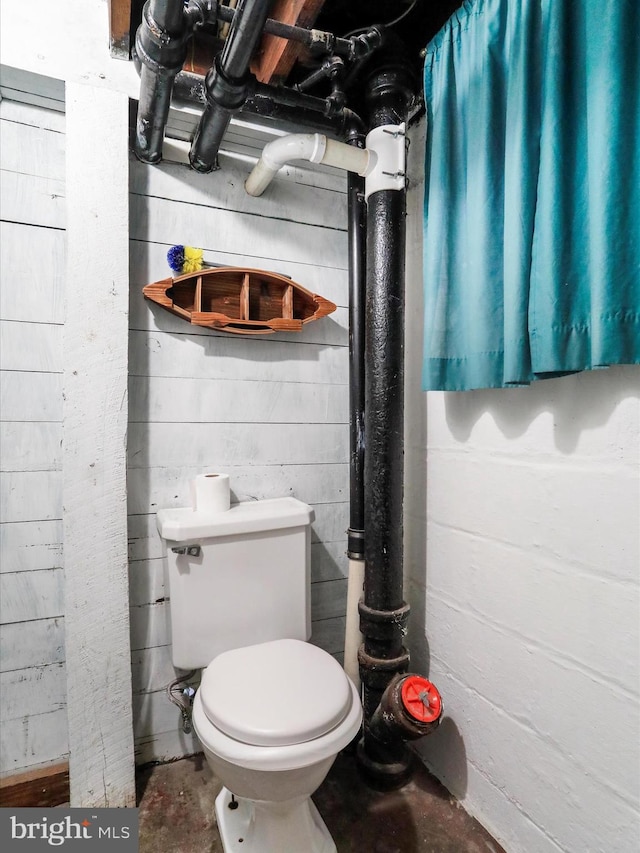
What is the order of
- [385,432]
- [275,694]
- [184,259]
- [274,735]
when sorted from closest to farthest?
1. [274,735]
2. [275,694]
3. [385,432]
4. [184,259]

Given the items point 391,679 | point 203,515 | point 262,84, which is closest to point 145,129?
point 262,84

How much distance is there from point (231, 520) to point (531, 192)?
1104 millimetres

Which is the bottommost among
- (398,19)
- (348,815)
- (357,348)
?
(348,815)

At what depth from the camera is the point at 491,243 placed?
1.04 meters

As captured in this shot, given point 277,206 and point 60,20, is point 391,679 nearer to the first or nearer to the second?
point 277,206

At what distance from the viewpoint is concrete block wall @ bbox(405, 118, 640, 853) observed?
2.87 feet

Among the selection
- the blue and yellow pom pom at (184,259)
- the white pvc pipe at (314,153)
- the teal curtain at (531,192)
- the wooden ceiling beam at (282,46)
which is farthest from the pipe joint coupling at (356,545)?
the wooden ceiling beam at (282,46)

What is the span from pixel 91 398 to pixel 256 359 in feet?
1.73

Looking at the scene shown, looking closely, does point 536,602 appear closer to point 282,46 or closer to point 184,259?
point 184,259

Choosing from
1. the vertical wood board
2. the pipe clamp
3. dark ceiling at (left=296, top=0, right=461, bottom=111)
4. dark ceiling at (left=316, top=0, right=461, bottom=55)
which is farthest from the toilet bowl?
dark ceiling at (left=316, top=0, right=461, bottom=55)

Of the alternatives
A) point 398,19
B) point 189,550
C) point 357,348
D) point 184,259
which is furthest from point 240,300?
point 398,19

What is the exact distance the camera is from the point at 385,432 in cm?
126

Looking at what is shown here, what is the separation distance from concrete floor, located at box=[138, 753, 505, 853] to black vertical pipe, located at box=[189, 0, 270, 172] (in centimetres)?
185

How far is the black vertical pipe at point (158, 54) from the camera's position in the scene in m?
0.91
